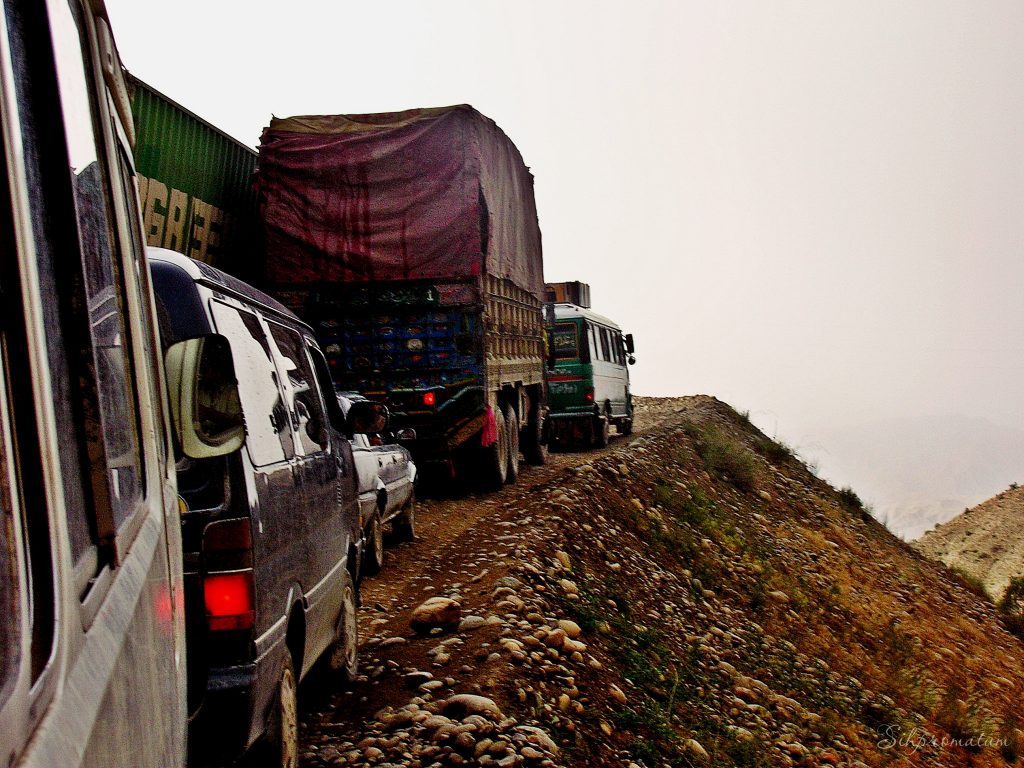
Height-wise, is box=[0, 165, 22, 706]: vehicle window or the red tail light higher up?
box=[0, 165, 22, 706]: vehicle window

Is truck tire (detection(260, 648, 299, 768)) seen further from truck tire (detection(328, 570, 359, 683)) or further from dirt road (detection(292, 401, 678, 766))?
truck tire (detection(328, 570, 359, 683))

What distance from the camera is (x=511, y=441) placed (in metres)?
14.1

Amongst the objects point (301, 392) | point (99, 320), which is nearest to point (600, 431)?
point (301, 392)

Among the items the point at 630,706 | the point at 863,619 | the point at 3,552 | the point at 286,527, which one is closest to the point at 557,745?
the point at 630,706

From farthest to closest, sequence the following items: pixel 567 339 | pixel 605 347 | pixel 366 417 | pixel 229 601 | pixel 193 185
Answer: pixel 605 347 < pixel 567 339 < pixel 193 185 < pixel 366 417 < pixel 229 601

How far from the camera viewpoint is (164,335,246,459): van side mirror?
96.3 inches

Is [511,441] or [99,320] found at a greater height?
[99,320]

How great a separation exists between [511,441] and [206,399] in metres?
11.5

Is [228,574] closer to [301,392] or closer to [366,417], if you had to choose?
[301,392]

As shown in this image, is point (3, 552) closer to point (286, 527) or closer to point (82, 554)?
point (82, 554)

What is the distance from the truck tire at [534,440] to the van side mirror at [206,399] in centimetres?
1335

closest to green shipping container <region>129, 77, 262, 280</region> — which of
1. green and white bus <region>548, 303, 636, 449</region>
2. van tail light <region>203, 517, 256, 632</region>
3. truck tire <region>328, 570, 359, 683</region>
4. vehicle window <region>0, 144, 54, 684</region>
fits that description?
truck tire <region>328, 570, 359, 683</region>

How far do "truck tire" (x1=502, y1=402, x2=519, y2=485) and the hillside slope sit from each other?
2087cm

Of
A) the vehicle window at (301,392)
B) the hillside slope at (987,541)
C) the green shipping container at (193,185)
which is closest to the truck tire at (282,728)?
the vehicle window at (301,392)
